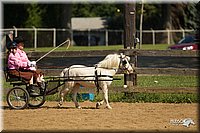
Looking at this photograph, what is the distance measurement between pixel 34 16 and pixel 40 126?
47.1m

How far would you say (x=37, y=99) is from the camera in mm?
12227

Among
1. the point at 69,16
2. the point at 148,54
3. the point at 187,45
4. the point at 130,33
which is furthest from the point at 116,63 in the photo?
the point at 69,16

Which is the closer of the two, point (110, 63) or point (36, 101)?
point (110, 63)

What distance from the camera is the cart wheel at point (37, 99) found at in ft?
38.9

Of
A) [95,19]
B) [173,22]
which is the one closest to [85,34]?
[173,22]

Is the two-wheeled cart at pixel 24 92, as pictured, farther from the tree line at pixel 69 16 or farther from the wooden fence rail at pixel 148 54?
the tree line at pixel 69 16

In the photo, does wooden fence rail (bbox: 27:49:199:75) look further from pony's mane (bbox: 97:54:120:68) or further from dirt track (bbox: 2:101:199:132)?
pony's mane (bbox: 97:54:120:68)

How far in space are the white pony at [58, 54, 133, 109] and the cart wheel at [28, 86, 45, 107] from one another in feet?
1.60

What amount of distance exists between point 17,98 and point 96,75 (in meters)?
1.99

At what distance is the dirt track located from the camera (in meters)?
8.89

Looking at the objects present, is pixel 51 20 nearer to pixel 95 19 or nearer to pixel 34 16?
pixel 34 16

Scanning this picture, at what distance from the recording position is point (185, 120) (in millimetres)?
9664

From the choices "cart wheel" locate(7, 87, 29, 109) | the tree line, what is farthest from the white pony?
the tree line

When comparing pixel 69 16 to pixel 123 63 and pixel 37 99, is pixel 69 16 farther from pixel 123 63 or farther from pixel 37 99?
pixel 123 63
